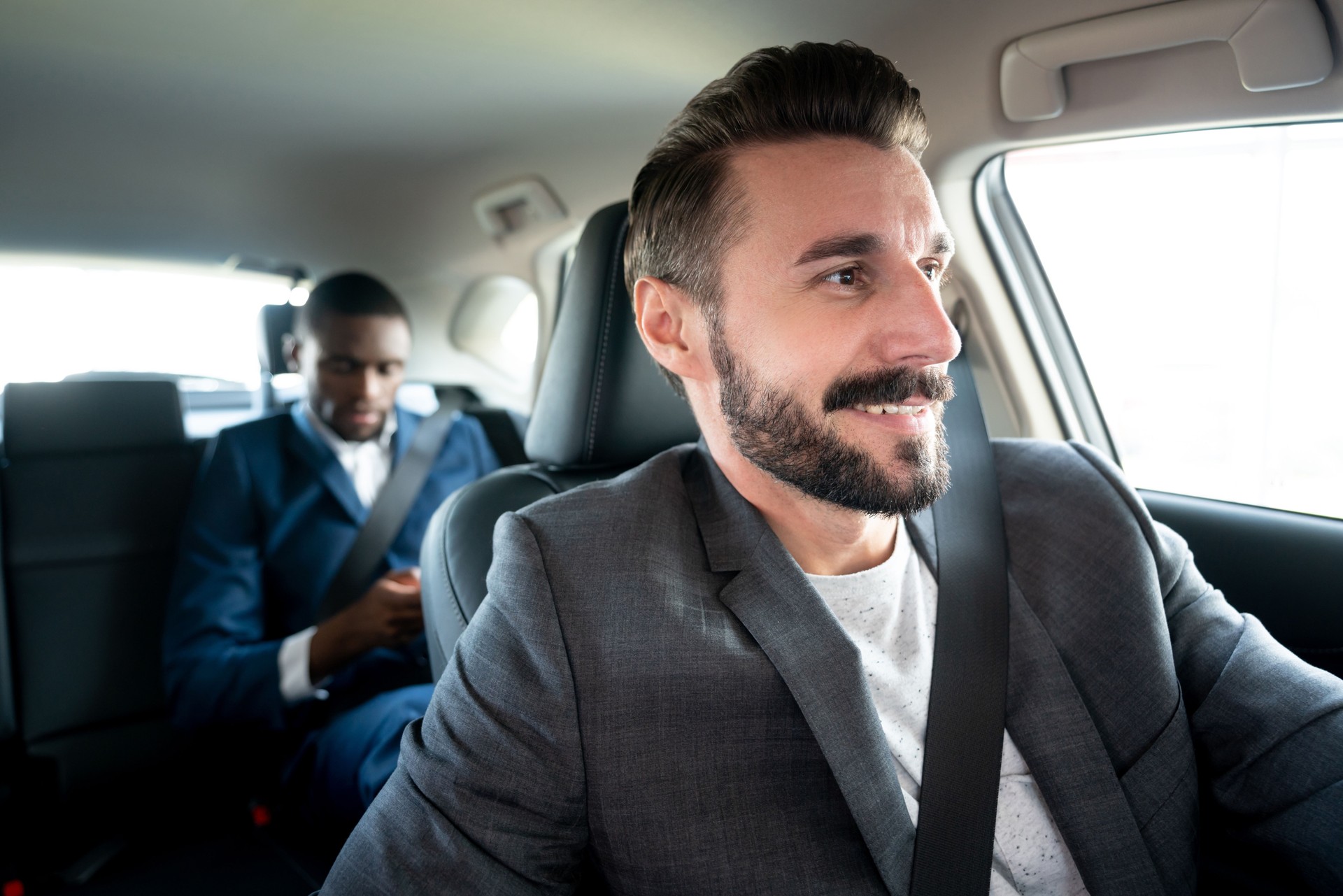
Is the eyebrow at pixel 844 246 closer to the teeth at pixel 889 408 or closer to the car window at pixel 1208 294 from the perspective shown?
the teeth at pixel 889 408

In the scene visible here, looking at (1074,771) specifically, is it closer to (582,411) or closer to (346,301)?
(582,411)

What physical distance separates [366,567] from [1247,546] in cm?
184

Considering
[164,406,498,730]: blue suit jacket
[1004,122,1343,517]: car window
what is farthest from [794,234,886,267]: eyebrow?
[164,406,498,730]: blue suit jacket

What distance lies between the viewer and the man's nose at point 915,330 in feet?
3.35

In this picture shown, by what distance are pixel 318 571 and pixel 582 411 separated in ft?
3.50

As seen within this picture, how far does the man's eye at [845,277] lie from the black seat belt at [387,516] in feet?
4.67

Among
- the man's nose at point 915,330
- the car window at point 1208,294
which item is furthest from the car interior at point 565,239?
the man's nose at point 915,330

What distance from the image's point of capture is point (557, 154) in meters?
2.21

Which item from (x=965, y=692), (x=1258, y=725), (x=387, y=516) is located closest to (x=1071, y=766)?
(x=965, y=692)

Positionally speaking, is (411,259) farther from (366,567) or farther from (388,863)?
(388,863)

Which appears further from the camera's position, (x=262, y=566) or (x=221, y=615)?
(x=262, y=566)

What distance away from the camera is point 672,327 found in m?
1.24

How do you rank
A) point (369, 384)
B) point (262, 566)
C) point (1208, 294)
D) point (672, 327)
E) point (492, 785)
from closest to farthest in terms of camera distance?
point (492, 785)
point (672, 327)
point (1208, 294)
point (262, 566)
point (369, 384)

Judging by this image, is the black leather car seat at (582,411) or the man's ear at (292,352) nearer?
the black leather car seat at (582,411)
